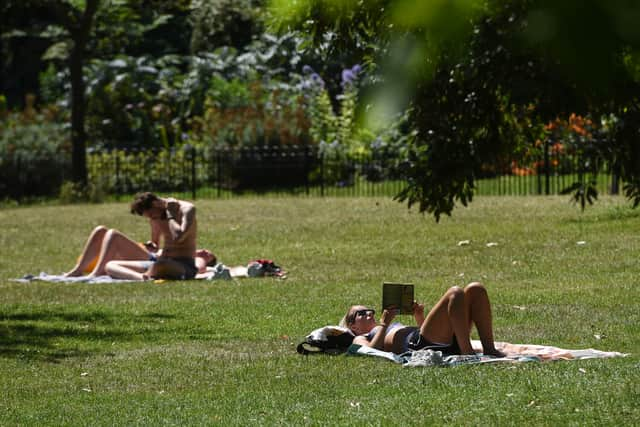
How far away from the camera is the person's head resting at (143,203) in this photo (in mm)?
13742

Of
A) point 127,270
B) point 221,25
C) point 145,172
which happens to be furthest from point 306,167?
point 127,270

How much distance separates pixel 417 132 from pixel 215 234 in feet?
42.3

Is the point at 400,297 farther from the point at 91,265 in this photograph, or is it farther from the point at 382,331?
the point at 91,265

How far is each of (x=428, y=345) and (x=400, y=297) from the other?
46 cm

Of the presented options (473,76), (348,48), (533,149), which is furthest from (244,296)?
(473,76)

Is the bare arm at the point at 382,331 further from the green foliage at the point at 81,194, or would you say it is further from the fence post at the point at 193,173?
the green foliage at the point at 81,194

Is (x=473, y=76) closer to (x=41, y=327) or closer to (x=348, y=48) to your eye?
(x=348, y=48)

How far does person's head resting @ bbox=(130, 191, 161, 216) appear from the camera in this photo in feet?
45.1

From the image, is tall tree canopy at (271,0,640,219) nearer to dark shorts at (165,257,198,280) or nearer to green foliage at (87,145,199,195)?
dark shorts at (165,257,198,280)

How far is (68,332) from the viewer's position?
407 inches

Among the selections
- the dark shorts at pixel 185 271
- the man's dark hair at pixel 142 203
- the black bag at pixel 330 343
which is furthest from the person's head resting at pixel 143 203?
the black bag at pixel 330 343

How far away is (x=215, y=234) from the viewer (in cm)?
1897

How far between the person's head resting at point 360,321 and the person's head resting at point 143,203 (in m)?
5.28

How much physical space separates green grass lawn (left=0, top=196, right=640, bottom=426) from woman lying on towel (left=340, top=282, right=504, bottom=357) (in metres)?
0.21
